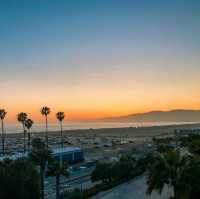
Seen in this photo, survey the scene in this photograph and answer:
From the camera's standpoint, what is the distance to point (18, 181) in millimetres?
32750

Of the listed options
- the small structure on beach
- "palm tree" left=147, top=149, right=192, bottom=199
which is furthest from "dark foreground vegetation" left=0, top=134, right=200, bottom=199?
the small structure on beach

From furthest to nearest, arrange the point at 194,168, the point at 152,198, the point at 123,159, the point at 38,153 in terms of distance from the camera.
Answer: the point at 123,159 < the point at 38,153 < the point at 152,198 < the point at 194,168

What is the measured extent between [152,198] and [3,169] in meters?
14.3

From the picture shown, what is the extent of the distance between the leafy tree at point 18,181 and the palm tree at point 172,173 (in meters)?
14.7

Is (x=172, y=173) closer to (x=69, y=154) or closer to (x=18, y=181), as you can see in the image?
(x=18, y=181)

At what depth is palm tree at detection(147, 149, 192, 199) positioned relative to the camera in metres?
21.4

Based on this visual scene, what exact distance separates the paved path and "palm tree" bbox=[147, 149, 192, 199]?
1397 cm

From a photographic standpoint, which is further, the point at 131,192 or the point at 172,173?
the point at 131,192

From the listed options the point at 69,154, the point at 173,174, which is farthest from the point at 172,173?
the point at 69,154

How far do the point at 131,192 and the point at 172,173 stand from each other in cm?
1944

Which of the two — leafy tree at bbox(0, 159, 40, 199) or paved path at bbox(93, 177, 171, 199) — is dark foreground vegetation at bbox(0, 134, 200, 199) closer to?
leafy tree at bbox(0, 159, 40, 199)

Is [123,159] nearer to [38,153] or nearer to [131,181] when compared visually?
[131,181]

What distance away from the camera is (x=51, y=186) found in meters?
51.3

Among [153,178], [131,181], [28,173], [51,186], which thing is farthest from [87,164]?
[153,178]
